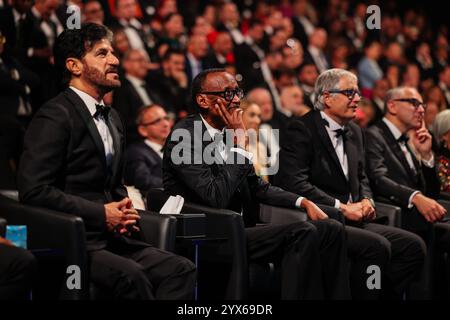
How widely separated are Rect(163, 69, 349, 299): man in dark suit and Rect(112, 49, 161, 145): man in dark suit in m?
2.57

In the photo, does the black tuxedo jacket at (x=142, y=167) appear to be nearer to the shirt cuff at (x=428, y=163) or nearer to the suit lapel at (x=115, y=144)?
the suit lapel at (x=115, y=144)

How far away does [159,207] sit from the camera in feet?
14.6

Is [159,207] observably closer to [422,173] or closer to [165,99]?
[422,173]

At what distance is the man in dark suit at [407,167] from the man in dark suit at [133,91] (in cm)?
229

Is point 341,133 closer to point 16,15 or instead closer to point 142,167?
point 142,167

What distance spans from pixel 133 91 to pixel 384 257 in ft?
11.1

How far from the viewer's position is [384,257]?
4695 millimetres

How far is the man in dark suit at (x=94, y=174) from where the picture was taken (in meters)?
3.70

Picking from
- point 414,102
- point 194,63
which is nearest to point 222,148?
point 414,102

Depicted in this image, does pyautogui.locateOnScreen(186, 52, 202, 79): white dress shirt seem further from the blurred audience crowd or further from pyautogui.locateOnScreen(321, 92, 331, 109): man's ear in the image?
pyautogui.locateOnScreen(321, 92, 331, 109): man's ear

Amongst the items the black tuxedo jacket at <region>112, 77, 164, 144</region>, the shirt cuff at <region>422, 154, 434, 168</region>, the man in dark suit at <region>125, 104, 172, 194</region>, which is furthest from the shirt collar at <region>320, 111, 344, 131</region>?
the black tuxedo jacket at <region>112, 77, 164, 144</region>

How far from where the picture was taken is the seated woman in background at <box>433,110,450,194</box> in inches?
227
